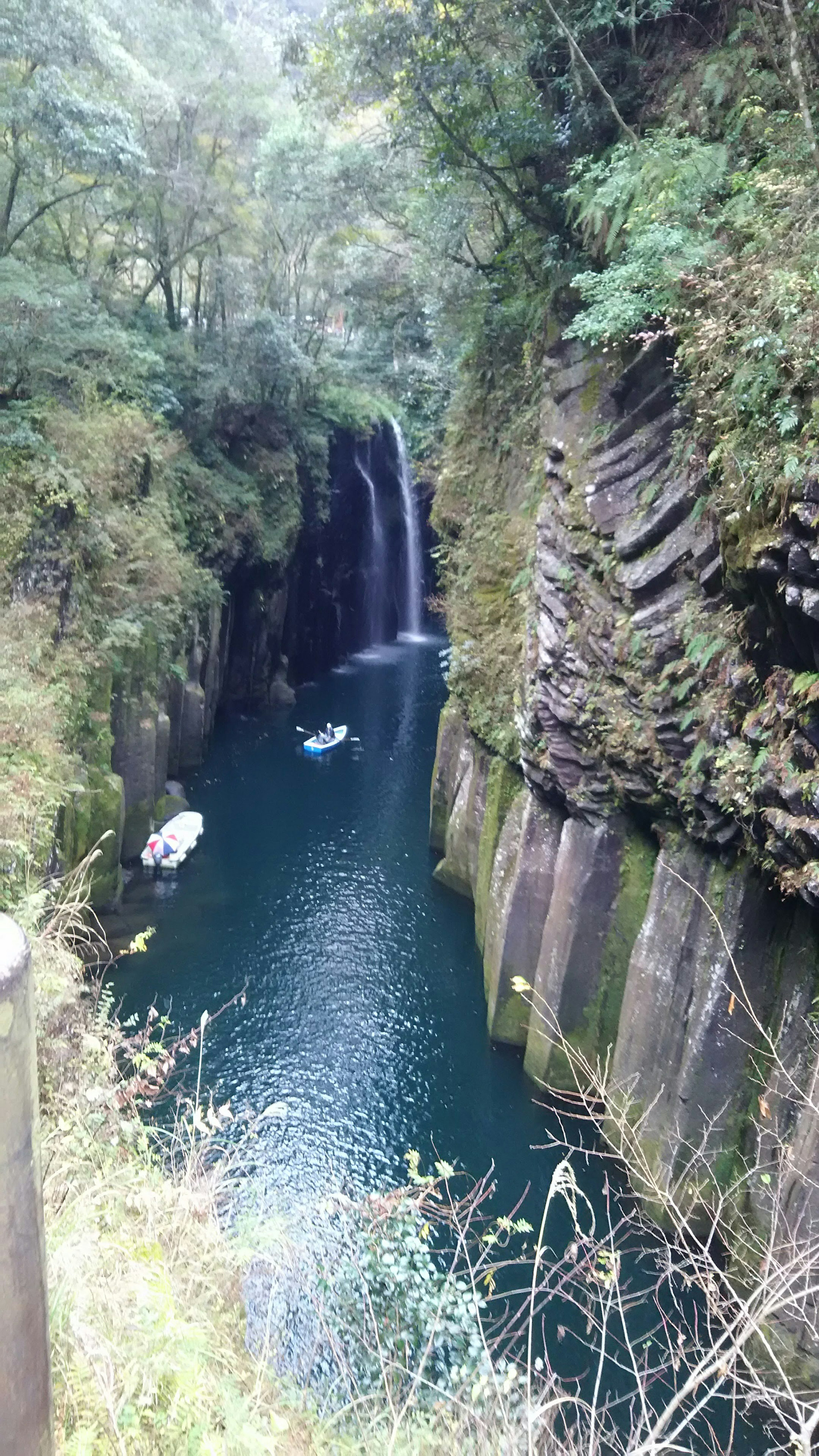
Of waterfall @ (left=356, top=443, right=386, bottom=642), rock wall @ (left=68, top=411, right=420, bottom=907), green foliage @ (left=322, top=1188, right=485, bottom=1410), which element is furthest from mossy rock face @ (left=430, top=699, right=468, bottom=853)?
waterfall @ (left=356, top=443, right=386, bottom=642)

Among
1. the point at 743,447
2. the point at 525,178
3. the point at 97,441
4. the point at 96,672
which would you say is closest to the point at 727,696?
the point at 743,447

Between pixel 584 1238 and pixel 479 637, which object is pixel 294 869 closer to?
pixel 479 637

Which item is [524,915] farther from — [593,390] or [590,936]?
[593,390]

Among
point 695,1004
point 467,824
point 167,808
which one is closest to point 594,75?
point 695,1004

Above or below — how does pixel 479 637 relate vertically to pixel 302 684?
above

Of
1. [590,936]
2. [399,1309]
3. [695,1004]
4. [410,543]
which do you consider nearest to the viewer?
[399,1309]

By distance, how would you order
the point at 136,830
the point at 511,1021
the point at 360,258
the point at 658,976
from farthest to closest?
the point at 360,258 → the point at 136,830 → the point at 511,1021 → the point at 658,976

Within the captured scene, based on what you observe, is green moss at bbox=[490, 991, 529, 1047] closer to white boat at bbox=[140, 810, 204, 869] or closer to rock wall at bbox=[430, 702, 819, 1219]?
rock wall at bbox=[430, 702, 819, 1219]
